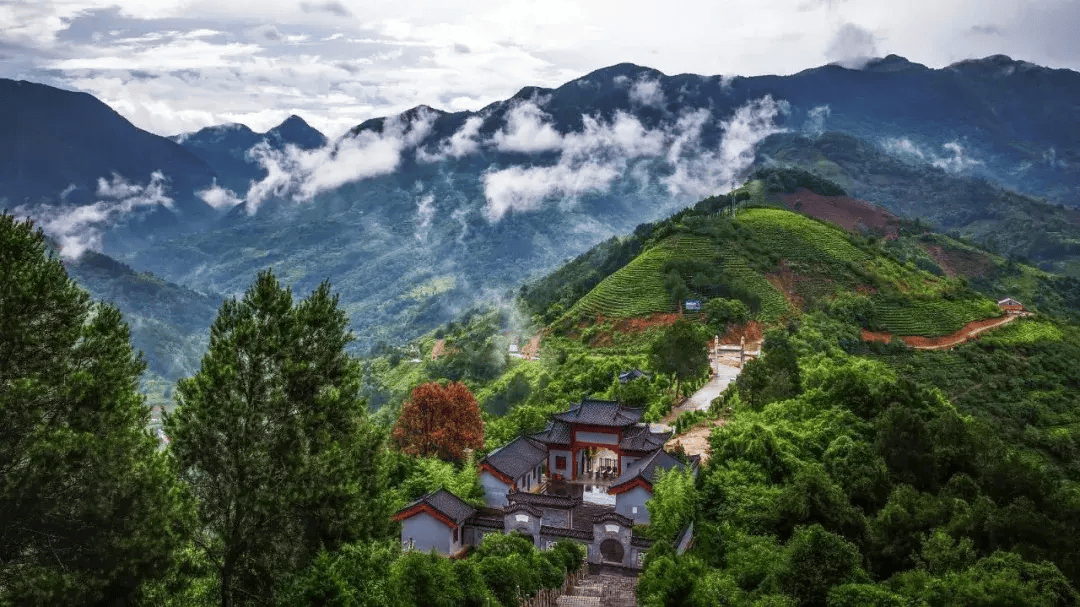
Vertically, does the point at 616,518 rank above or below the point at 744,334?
above

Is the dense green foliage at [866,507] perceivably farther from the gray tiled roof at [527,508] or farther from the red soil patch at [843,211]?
the red soil patch at [843,211]

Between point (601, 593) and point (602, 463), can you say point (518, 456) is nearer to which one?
point (602, 463)

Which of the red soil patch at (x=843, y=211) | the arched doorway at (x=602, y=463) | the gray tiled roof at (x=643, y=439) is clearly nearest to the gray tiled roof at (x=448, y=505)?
the gray tiled roof at (x=643, y=439)

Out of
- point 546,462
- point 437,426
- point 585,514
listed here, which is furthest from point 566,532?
point 546,462

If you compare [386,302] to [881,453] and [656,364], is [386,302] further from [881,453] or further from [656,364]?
[881,453]

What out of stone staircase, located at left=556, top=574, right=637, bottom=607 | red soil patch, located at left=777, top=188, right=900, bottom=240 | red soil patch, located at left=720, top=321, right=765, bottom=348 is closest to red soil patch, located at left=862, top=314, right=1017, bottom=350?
red soil patch, located at left=720, top=321, right=765, bottom=348
